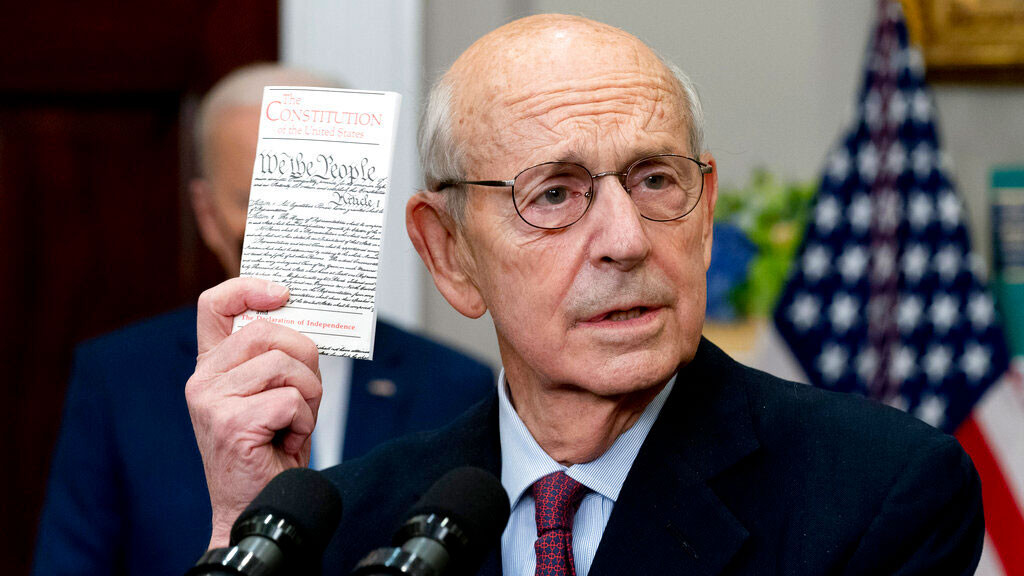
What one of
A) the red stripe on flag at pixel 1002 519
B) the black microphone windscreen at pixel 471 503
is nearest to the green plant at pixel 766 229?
the red stripe on flag at pixel 1002 519

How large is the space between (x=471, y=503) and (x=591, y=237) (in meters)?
0.62

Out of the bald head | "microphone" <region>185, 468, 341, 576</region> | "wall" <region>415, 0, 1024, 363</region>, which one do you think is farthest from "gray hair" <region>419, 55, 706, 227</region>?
"wall" <region>415, 0, 1024, 363</region>

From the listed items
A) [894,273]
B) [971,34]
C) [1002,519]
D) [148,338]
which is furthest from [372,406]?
[971,34]

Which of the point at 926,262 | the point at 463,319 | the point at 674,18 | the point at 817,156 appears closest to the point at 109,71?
the point at 463,319

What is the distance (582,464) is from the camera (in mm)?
1723

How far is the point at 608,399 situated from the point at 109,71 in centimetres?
306

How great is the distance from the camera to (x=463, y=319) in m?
4.05

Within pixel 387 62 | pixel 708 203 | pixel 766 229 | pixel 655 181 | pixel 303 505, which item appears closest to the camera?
pixel 303 505

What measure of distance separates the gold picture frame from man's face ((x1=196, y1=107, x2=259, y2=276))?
232cm

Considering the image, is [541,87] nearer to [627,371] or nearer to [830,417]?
[627,371]

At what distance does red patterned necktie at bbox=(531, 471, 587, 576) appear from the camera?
1.60 metres

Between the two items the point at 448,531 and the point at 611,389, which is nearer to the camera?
the point at 448,531

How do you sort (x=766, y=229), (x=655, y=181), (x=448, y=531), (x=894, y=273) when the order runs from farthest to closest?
(x=766, y=229) → (x=894, y=273) → (x=655, y=181) → (x=448, y=531)

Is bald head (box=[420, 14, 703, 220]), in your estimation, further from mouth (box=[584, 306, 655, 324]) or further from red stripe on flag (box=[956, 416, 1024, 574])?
red stripe on flag (box=[956, 416, 1024, 574])
